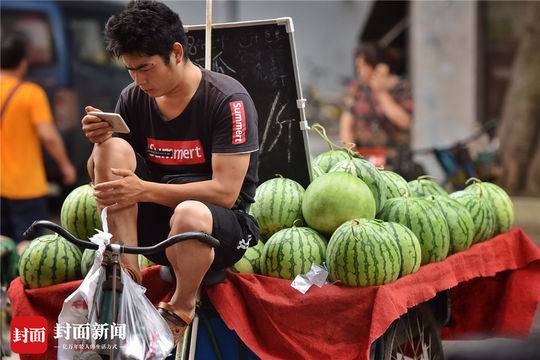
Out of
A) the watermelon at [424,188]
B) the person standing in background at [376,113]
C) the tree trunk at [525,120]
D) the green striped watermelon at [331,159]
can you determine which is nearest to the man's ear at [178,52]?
the green striped watermelon at [331,159]

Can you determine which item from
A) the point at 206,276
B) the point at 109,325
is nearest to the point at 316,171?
the point at 206,276

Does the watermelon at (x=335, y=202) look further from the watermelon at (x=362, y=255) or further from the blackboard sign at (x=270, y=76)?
the blackboard sign at (x=270, y=76)

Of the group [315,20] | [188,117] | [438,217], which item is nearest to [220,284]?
[188,117]

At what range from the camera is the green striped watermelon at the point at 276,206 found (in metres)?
5.34

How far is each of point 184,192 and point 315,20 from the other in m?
17.7

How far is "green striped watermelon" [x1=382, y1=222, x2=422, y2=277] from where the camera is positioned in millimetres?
4922

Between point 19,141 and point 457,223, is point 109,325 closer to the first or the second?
point 457,223

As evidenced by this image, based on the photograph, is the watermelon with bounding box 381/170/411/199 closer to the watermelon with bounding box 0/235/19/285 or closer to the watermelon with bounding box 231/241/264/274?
the watermelon with bounding box 231/241/264/274

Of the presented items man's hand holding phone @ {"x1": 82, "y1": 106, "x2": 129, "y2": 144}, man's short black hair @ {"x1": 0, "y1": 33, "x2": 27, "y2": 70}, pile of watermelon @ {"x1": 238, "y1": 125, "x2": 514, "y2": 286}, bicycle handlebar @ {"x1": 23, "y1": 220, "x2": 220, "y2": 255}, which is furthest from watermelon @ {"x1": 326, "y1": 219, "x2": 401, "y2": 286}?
man's short black hair @ {"x1": 0, "y1": 33, "x2": 27, "y2": 70}

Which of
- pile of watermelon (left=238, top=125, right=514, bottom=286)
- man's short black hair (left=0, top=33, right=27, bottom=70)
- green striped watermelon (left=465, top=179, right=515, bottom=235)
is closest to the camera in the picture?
pile of watermelon (left=238, top=125, right=514, bottom=286)

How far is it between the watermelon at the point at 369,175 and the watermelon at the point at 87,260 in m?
1.30

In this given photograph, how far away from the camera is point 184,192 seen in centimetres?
454

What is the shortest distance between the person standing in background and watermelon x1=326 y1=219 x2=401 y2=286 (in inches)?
219

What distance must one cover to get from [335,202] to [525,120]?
29.2 ft
